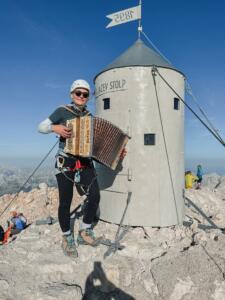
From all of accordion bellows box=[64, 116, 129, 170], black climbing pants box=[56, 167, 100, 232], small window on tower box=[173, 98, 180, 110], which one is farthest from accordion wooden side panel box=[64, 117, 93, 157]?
small window on tower box=[173, 98, 180, 110]

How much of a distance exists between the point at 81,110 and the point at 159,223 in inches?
160

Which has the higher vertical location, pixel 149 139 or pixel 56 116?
pixel 56 116

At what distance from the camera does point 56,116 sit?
6852 mm

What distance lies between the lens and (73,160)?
22.9 feet

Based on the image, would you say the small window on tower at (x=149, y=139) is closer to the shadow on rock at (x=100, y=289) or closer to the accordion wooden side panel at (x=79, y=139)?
the accordion wooden side panel at (x=79, y=139)

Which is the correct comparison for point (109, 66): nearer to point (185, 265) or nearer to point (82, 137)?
point (82, 137)

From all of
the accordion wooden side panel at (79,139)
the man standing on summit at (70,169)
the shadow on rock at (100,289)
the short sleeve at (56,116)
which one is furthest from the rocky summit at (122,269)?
the short sleeve at (56,116)

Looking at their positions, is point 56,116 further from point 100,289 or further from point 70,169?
point 100,289

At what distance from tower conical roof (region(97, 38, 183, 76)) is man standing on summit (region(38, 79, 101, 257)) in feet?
7.31

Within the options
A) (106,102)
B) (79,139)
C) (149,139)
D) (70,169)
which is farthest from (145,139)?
(70,169)

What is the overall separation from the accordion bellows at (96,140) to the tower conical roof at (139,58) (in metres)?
2.16

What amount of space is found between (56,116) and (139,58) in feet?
11.4

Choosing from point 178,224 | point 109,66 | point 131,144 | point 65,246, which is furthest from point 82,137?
point 178,224

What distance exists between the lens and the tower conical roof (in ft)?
28.1
